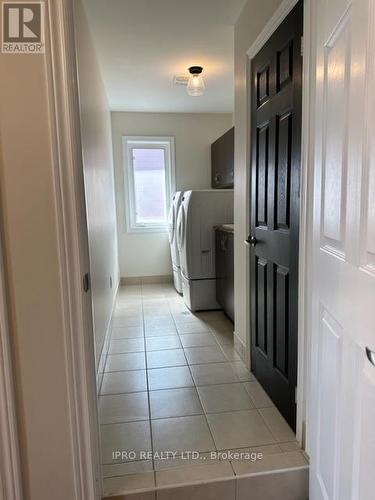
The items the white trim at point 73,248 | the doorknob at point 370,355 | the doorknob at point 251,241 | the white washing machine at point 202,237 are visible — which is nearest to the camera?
the doorknob at point 370,355

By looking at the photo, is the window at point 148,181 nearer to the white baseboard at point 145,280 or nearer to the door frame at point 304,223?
the white baseboard at point 145,280

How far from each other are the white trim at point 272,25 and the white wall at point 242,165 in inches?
2.9

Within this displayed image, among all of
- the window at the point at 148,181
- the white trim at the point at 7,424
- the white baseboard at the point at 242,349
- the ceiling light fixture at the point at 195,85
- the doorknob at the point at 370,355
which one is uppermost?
the ceiling light fixture at the point at 195,85

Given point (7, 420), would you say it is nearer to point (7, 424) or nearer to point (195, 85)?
point (7, 424)

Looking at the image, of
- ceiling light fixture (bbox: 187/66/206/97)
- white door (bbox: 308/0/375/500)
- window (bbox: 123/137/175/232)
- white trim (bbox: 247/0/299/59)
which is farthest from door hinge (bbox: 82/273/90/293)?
window (bbox: 123/137/175/232)

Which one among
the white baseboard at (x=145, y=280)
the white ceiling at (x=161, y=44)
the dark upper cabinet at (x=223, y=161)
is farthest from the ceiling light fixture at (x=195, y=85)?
the white baseboard at (x=145, y=280)

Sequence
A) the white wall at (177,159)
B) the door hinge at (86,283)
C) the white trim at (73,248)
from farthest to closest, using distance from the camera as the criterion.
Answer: the white wall at (177,159)
the door hinge at (86,283)
the white trim at (73,248)

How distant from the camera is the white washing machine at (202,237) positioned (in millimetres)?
3527

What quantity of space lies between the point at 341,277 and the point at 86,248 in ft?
2.66

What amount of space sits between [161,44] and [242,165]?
1.23 meters

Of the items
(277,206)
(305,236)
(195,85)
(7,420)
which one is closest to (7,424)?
(7,420)

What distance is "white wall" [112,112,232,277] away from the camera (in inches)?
185

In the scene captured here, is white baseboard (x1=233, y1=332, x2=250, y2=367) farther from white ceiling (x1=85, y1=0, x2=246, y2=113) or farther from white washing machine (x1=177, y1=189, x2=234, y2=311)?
white ceiling (x1=85, y1=0, x2=246, y2=113)

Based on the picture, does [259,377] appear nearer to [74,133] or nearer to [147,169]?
[74,133]
